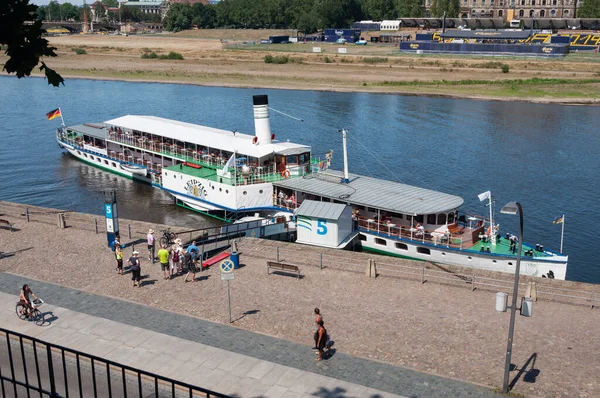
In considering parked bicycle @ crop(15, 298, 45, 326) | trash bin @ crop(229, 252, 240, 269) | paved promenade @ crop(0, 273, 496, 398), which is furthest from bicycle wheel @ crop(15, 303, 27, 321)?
trash bin @ crop(229, 252, 240, 269)

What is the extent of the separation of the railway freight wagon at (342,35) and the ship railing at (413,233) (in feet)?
497

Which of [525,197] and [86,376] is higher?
[86,376]

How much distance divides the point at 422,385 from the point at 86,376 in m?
9.54

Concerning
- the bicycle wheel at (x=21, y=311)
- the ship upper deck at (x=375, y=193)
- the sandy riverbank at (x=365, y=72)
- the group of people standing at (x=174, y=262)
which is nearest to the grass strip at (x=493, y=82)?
the sandy riverbank at (x=365, y=72)

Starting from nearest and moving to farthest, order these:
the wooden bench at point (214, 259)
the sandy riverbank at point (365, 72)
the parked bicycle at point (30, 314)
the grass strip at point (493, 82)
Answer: the parked bicycle at point (30, 314) < the wooden bench at point (214, 259) < the sandy riverbank at point (365, 72) < the grass strip at point (493, 82)

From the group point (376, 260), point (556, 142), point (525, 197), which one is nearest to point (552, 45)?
point (556, 142)

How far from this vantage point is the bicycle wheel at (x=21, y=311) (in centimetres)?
2303

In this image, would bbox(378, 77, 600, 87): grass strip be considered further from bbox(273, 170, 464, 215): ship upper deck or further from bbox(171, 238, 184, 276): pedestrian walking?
bbox(171, 238, 184, 276): pedestrian walking

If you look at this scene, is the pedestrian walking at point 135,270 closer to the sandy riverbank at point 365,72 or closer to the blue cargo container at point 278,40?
the sandy riverbank at point 365,72

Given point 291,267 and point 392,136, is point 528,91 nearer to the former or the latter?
point 392,136

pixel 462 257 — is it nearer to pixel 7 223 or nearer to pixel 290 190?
pixel 290 190

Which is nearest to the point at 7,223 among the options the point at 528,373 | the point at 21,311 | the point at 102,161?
the point at 21,311

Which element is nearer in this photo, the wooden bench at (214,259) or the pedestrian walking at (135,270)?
the pedestrian walking at (135,270)

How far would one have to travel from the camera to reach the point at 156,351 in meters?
21.0
